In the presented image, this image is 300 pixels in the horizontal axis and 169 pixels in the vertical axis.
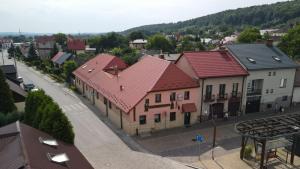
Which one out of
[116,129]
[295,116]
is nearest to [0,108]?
[116,129]

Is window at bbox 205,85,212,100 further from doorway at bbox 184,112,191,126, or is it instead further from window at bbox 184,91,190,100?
doorway at bbox 184,112,191,126

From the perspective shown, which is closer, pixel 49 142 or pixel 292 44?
pixel 49 142

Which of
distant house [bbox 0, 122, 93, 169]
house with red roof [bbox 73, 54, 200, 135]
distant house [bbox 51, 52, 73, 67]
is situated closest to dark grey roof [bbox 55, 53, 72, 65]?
distant house [bbox 51, 52, 73, 67]

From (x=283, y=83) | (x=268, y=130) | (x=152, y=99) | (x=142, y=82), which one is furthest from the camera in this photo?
(x=283, y=83)

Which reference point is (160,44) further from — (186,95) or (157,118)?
(157,118)

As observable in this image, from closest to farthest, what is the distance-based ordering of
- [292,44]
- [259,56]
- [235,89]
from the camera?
[235,89] < [259,56] < [292,44]

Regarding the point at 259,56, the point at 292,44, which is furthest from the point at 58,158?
the point at 292,44

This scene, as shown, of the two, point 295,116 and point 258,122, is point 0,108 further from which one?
point 295,116

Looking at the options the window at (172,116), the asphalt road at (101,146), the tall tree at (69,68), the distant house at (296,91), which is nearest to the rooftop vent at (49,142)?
the asphalt road at (101,146)
